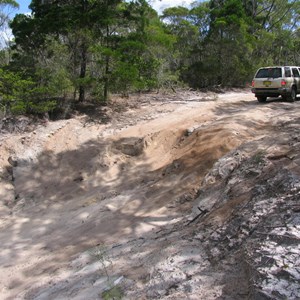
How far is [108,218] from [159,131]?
16.7 feet

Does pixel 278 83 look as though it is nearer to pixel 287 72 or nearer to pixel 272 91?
pixel 272 91

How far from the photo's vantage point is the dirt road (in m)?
3.94

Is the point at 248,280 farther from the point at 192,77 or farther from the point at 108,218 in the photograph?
the point at 192,77

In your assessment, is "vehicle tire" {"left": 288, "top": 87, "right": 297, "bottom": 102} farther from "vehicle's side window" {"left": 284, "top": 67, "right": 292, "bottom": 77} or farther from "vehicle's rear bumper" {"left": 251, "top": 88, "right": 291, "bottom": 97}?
"vehicle's side window" {"left": 284, "top": 67, "right": 292, "bottom": 77}

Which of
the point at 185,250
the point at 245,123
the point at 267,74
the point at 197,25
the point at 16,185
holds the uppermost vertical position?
the point at 197,25

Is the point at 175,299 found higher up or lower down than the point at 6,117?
lower down

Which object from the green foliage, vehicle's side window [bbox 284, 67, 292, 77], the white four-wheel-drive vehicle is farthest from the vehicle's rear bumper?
the green foliage

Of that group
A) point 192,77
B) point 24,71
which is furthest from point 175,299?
point 192,77

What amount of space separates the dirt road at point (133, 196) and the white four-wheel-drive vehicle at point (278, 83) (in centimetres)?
79

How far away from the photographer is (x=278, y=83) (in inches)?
557

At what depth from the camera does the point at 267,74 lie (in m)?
14.5

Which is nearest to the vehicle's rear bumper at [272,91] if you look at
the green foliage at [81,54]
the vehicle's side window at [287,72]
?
the vehicle's side window at [287,72]

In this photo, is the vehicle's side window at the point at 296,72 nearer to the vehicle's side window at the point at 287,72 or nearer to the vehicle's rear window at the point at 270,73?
the vehicle's side window at the point at 287,72

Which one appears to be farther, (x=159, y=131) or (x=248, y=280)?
(x=159, y=131)
